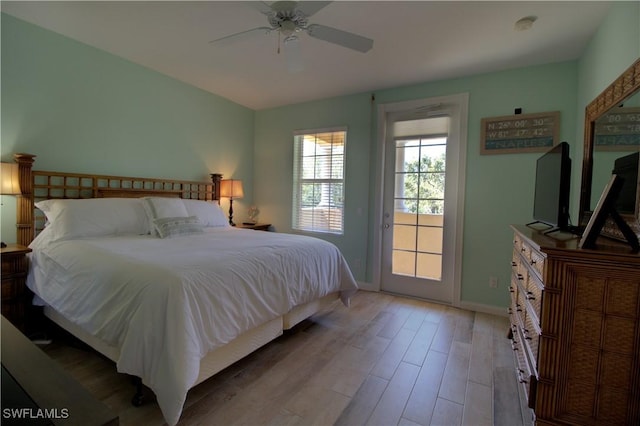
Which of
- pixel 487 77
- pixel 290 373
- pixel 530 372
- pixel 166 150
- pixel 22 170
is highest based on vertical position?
pixel 487 77

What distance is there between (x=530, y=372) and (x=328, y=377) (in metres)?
1.15

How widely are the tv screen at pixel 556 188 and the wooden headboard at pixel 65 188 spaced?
359 centimetres

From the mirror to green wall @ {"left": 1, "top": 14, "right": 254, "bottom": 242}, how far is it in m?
3.94

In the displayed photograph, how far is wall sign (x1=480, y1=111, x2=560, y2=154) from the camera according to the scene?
2.89 meters

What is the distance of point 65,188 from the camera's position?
2711 mm

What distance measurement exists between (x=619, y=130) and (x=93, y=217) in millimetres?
3731

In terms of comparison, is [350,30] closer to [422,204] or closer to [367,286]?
[422,204]

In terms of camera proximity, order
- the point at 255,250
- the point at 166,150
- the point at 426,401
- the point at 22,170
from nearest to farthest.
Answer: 1. the point at 426,401
2. the point at 255,250
3. the point at 22,170
4. the point at 166,150

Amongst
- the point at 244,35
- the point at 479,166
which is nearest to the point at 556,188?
the point at 479,166

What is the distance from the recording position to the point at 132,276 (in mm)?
1658

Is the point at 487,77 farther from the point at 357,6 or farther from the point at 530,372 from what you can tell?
the point at 530,372

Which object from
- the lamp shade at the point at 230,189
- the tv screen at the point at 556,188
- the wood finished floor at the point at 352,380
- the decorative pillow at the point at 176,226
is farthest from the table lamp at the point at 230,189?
the tv screen at the point at 556,188

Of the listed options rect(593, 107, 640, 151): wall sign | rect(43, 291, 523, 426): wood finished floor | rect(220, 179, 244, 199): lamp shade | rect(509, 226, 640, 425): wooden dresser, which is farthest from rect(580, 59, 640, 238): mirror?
rect(220, 179, 244, 199): lamp shade

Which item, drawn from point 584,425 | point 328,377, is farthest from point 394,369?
point 584,425
